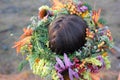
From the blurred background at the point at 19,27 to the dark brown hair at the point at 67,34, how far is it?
1.36 m

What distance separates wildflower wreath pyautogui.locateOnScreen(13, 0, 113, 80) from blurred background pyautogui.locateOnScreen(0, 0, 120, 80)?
4.12 ft

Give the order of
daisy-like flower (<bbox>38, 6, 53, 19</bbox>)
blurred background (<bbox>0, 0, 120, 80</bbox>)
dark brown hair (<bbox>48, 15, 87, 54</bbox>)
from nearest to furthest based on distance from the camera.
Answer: dark brown hair (<bbox>48, 15, 87, 54</bbox>) → daisy-like flower (<bbox>38, 6, 53, 19</bbox>) → blurred background (<bbox>0, 0, 120, 80</bbox>)

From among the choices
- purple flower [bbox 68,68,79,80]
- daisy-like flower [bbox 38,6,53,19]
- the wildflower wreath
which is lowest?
purple flower [bbox 68,68,79,80]

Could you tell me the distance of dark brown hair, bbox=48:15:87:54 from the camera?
5.31 feet

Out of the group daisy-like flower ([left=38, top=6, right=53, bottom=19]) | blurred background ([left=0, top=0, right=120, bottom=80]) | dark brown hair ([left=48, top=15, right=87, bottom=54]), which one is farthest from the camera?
blurred background ([left=0, top=0, right=120, bottom=80])

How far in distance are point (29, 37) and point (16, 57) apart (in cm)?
166

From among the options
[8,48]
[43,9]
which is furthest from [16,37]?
[43,9]

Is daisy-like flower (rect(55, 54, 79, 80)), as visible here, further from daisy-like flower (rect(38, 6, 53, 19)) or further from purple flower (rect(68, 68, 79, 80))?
daisy-like flower (rect(38, 6, 53, 19))

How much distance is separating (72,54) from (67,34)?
0.13m

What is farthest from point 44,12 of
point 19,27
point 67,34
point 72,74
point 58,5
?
point 19,27

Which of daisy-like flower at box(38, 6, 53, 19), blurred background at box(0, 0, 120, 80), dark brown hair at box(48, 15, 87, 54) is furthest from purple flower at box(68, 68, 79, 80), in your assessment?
blurred background at box(0, 0, 120, 80)

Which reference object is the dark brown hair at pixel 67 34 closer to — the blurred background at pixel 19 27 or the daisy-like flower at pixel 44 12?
the daisy-like flower at pixel 44 12

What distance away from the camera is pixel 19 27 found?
3.85 meters

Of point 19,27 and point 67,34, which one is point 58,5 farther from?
point 19,27
